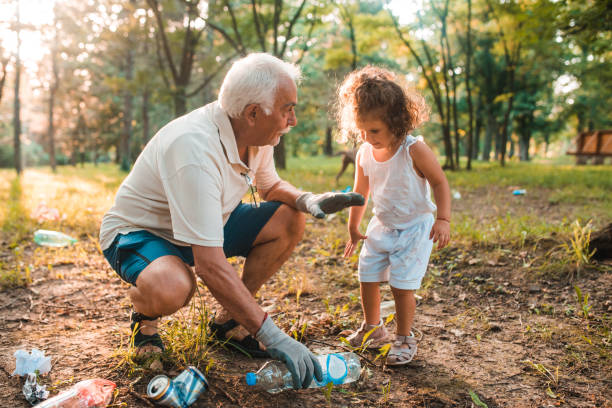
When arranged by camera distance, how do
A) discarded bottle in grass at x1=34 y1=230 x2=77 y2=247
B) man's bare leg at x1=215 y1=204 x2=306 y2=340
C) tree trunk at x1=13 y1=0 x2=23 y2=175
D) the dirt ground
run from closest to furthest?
the dirt ground < man's bare leg at x1=215 y1=204 x2=306 y2=340 < discarded bottle in grass at x1=34 y1=230 x2=77 y2=247 < tree trunk at x1=13 y1=0 x2=23 y2=175

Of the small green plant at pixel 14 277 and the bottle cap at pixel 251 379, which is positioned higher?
the small green plant at pixel 14 277

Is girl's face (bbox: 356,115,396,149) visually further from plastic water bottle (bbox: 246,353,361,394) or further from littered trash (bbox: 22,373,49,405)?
littered trash (bbox: 22,373,49,405)

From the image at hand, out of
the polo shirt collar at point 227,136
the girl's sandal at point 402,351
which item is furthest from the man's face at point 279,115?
the girl's sandal at point 402,351

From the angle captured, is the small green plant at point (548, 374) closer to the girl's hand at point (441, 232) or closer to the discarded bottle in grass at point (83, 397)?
the girl's hand at point (441, 232)

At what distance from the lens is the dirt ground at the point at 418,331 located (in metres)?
1.77

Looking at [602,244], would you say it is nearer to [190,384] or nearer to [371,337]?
[371,337]

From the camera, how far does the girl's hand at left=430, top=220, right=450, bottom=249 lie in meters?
2.02

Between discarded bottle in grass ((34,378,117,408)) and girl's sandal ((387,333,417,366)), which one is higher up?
discarded bottle in grass ((34,378,117,408))

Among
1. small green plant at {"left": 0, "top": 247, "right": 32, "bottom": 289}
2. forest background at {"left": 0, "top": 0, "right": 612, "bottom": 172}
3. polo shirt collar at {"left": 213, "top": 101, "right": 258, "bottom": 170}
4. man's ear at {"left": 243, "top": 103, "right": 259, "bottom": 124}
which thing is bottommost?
small green plant at {"left": 0, "top": 247, "right": 32, "bottom": 289}

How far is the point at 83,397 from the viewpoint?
1556 millimetres

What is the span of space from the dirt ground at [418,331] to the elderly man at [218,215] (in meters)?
0.26

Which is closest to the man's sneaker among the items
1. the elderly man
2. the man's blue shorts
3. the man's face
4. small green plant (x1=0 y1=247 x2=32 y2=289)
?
the elderly man

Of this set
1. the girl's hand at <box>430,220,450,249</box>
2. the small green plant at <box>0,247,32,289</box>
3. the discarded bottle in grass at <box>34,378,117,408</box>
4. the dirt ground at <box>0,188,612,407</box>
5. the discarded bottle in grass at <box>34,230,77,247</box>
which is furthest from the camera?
the discarded bottle in grass at <box>34,230,77,247</box>

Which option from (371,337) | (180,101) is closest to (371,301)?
(371,337)
